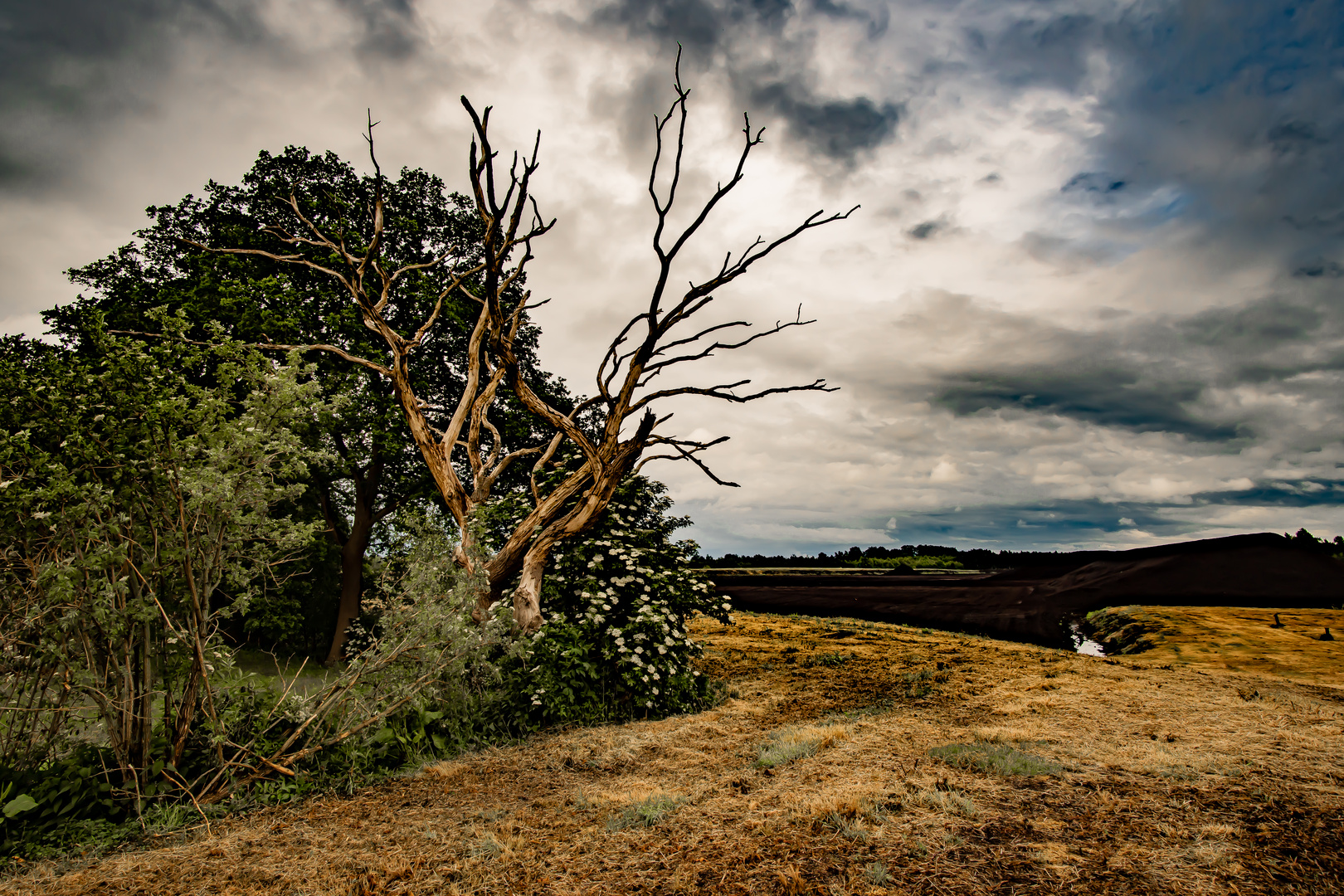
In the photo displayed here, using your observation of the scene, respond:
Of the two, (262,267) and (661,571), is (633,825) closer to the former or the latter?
(661,571)

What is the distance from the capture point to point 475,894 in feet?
11.0

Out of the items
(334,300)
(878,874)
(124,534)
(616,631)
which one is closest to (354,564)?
(334,300)

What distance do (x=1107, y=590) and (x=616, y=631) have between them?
15.0 m

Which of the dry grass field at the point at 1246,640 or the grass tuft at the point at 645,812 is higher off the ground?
the dry grass field at the point at 1246,640

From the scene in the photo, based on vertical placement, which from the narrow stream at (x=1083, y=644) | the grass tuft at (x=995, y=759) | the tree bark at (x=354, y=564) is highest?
the tree bark at (x=354, y=564)

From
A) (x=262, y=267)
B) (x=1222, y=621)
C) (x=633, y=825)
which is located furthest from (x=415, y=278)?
(x=1222, y=621)

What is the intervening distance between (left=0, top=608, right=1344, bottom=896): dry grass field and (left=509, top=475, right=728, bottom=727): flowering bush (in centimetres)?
48

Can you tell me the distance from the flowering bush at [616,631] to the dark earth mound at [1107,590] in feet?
24.9

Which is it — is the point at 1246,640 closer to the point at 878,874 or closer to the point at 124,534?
the point at 878,874

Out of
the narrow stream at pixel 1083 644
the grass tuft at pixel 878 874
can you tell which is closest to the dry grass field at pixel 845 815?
the grass tuft at pixel 878 874

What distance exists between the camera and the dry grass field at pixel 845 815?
11.0 feet

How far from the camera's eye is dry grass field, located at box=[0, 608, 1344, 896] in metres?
3.34

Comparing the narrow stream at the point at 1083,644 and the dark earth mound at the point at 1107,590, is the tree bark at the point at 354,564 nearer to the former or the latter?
the dark earth mound at the point at 1107,590

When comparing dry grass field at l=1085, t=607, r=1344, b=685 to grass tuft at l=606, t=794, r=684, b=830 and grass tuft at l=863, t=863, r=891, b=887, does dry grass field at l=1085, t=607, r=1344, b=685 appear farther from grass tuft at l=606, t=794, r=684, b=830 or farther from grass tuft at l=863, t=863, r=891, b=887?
grass tuft at l=606, t=794, r=684, b=830
